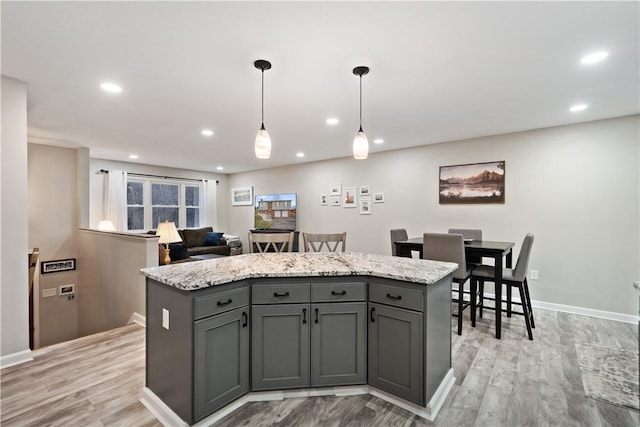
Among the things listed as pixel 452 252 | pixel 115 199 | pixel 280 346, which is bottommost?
pixel 280 346

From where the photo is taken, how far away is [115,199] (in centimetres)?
622

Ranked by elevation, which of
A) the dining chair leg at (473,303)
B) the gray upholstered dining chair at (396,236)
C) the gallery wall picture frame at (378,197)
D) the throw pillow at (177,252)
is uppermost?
the gallery wall picture frame at (378,197)

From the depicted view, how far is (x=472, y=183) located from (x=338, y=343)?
3518 millimetres

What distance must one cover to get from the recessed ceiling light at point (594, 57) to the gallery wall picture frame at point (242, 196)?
6.81 metres

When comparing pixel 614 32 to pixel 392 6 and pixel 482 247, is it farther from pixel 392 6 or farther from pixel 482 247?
pixel 482 247

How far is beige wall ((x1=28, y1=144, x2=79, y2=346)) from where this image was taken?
480 cm

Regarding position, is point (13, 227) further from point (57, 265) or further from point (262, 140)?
point (57, 265)

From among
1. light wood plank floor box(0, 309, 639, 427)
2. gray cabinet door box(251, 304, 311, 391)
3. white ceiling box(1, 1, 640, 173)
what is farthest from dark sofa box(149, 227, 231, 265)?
gray cabinet door box(251, 304, 311, 391)

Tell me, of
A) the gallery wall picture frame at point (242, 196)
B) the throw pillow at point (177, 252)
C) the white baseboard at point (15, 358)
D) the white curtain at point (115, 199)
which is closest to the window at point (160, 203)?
the white curtain at point (115, 199)

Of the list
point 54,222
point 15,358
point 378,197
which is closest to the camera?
point 15,358

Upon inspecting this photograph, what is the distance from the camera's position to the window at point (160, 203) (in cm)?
676

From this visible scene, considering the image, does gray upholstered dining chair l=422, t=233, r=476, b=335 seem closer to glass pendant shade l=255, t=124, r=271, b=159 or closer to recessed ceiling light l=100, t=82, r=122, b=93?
glass pendant shade l=255, t=124, r=271, b=159

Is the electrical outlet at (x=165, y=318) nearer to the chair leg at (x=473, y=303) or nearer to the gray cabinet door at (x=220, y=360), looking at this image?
the gray cabinet door at (x=220, y=360)

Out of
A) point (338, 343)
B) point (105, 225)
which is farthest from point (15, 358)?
point (105, 225)
